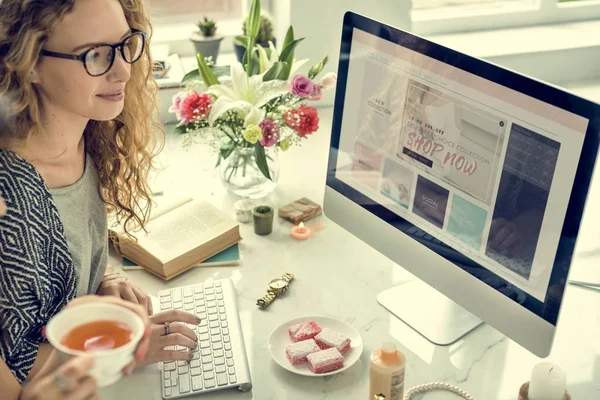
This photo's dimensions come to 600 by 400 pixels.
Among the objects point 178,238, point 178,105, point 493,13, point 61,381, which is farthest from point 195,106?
point 493,13

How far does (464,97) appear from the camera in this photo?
1.19 m

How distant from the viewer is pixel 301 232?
1.68 metres

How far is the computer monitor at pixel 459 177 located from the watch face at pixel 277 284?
0.55 feet

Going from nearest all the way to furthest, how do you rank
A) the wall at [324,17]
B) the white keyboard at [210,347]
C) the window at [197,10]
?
the white keyboard at [210,347] → the wall at [324,17] → the window at [197,10]

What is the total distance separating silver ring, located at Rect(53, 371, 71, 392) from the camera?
2.99ft

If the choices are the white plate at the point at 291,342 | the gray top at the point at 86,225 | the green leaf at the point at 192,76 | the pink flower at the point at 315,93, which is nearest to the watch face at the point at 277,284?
the white plate at the point at 291,342

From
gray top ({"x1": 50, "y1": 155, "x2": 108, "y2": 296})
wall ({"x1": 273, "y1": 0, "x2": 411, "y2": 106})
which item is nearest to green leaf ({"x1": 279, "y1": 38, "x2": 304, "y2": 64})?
wall ({"x1": 273, "y1": 0, "x2": 411, "y2": 106})

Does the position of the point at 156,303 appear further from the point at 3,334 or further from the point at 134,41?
the point at 134,41

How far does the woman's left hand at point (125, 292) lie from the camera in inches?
55.6

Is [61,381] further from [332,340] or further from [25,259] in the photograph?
[332,340]

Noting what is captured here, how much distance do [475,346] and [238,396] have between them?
1.41 ft

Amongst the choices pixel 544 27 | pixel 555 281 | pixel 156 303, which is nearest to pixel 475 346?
pixel 555 281

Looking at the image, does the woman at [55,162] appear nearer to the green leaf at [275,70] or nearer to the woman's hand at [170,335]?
the woman's hand at [170,335]

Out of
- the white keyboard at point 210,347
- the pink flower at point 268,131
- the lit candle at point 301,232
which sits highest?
the pink flower at point 268,131
